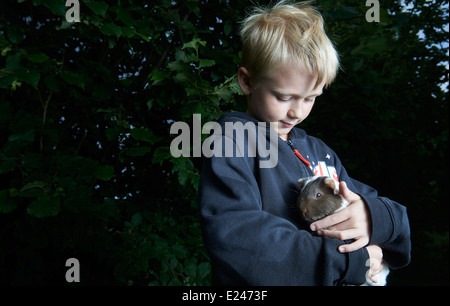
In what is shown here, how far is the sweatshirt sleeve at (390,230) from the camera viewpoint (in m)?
1.34

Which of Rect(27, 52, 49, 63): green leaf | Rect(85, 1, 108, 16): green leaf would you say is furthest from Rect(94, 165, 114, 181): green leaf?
Rect(85, 1, 108, 16): green leaf

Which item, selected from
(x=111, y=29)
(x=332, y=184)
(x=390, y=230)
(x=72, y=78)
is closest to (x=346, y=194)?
(x=332, y=184)

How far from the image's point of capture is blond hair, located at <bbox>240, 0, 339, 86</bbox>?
1.36 metres

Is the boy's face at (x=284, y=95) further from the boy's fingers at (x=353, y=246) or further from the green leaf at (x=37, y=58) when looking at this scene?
the green leaf at (x=37, y=58)

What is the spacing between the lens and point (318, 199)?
1332mm

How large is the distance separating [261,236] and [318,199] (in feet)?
0.92

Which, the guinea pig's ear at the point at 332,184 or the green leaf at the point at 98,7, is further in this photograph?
the green leaf at the point at 98,7

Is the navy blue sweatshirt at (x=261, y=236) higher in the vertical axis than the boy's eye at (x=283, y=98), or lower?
lower

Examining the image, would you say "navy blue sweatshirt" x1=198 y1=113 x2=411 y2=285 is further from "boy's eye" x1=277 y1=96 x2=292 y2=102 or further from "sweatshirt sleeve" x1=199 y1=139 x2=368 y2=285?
"boy's eye" x1=277 y1=96 x2=292 y2=102

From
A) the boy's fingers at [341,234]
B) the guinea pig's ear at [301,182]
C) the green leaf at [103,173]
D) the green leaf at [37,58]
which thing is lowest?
the boy's fingers at [341,234]

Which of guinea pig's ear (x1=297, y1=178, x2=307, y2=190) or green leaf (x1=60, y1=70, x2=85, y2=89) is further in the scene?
green leaf (x1=60, y1=70, x2=85, y2=89)

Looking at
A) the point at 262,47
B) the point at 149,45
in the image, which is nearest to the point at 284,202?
the point at 262,47

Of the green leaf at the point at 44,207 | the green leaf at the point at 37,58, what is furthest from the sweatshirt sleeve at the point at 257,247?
the green leaf at the point at 37,58

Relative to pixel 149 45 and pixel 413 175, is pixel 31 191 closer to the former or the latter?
pixel 149 45
